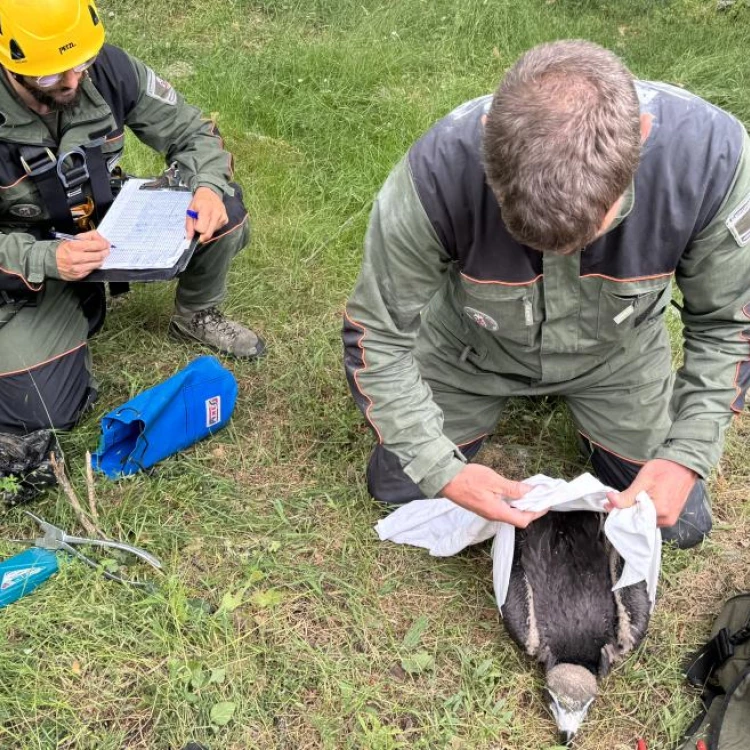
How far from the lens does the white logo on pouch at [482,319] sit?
248 cm

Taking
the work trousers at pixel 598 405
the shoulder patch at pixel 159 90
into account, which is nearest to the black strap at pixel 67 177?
the shoulder patch at pixel 159 90

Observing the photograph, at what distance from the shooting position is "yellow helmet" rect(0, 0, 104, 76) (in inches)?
107

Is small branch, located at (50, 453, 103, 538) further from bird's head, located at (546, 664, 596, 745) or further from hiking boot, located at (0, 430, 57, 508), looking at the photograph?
bird's head, located at (546, 664, 596, 745)

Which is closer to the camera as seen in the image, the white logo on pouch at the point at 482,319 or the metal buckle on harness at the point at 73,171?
the white logo on pouch at the point at 482,319

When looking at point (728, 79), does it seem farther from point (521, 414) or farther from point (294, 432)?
point (294, 432)

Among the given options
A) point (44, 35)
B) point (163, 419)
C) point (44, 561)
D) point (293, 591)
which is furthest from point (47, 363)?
point (293, 591)

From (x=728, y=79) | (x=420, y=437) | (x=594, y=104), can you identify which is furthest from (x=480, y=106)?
(x=728, y=79)

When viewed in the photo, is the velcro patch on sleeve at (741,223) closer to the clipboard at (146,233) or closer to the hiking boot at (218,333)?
the clipboard at (146,233)

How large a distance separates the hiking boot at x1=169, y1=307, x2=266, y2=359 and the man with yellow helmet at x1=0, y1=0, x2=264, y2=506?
0.03 ft

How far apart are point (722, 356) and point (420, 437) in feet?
2.89

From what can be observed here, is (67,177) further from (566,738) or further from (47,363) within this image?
(566,738)

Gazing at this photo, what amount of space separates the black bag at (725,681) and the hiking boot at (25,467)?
2208 mm

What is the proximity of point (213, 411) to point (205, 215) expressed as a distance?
2.57 feet

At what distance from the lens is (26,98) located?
2939 mm
